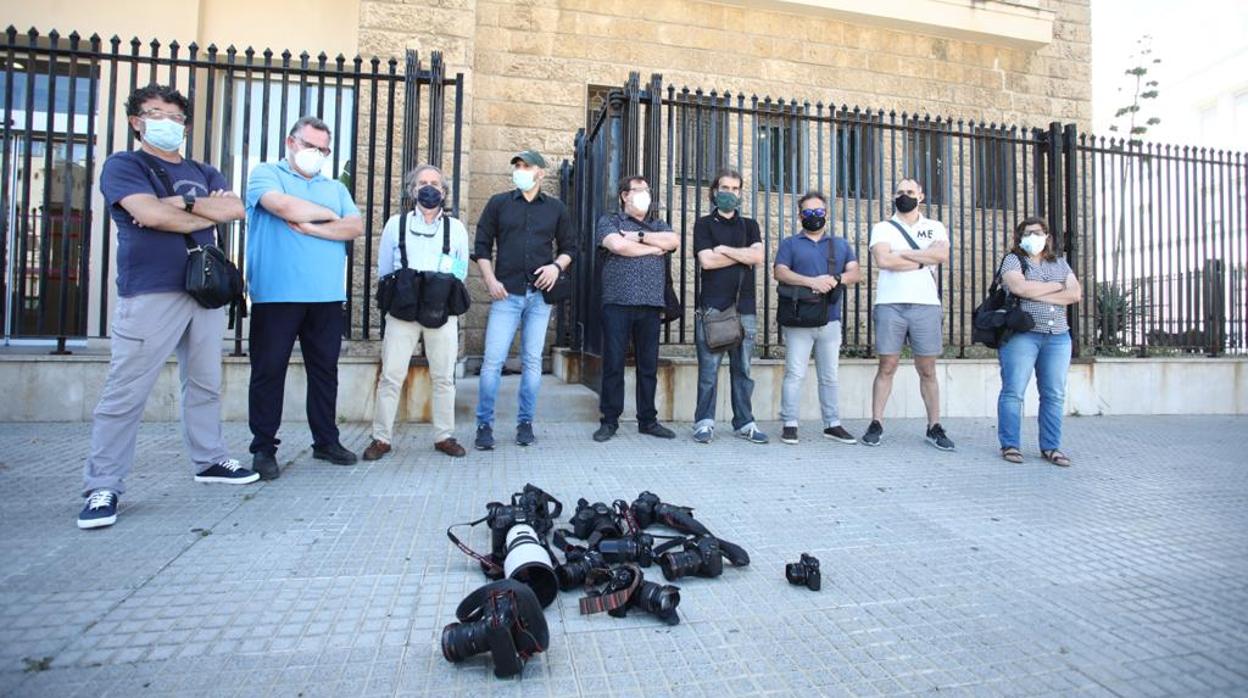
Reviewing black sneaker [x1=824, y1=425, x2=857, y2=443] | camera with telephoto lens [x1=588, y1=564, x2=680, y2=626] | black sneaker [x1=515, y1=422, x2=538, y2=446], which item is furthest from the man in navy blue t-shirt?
black sneaker [x1=824, y1=425, x2=857, y2=443]

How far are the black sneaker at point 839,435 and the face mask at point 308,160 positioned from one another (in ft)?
14.1

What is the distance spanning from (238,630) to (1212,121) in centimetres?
4313

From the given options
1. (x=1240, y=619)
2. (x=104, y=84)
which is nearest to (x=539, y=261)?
(x=1240, y=619)

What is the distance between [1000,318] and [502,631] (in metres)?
4.65

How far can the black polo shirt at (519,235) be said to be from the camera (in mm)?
4926

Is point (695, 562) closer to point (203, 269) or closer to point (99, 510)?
point (99, 510)

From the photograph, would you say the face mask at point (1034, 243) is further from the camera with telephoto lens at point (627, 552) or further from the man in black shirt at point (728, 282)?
the camera with telephoto lens at point (627, 552)

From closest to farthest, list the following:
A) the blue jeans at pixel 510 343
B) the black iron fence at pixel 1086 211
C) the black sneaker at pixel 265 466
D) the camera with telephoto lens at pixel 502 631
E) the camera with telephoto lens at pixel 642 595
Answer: the camera with telephoto lens at pixel 502 631
the camera with telephoto lens at pixel 642 595
the black sneaker at pixel 265 466
the blue jeans at pixel 510 343
the black iron fence at pixel 1086 211

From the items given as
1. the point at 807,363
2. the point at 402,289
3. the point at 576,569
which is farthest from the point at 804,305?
the point at 576,569

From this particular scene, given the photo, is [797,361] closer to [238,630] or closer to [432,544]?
[432,544]

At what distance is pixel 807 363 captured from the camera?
18.0 feet

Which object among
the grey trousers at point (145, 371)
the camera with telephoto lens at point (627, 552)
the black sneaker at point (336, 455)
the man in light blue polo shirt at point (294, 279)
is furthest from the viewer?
the black sneaker at point (336, 455)

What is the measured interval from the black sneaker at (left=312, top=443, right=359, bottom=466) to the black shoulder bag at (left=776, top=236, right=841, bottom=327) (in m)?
3.43

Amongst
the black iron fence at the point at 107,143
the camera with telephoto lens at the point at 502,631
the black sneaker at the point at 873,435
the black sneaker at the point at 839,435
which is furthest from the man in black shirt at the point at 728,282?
the camera with telephoto lens at the point at 502,631
